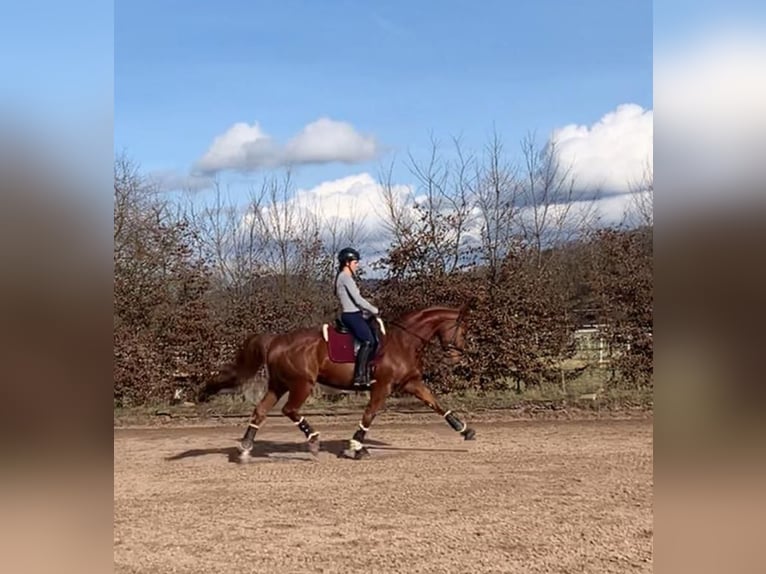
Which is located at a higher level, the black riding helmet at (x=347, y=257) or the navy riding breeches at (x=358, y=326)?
the black riding helmet at (x=347, y=257)

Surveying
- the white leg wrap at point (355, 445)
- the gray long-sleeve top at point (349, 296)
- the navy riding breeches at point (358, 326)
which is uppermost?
the gray long-sleeve top at point (349, 296)

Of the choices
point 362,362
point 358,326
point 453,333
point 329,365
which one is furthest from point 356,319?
point 453,333

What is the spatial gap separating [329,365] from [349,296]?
81 centimetres

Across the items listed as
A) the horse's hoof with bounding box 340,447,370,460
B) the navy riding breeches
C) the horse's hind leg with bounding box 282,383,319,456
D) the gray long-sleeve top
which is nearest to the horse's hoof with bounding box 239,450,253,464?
the horse's hind leg with bounding box 282,383,319,456

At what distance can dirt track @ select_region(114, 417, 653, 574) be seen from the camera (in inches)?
188

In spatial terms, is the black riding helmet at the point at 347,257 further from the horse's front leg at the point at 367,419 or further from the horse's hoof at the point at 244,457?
the horse's hoof at the point at 244,457

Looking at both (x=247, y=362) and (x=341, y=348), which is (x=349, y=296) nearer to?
(x=341, y=348)

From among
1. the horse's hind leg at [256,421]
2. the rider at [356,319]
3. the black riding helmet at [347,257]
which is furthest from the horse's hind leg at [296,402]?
the black riding helmet at [347,257]

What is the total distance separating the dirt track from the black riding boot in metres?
0.90

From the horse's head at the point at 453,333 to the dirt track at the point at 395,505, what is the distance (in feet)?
3.81

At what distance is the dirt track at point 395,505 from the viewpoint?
188 inches

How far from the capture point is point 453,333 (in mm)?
8180

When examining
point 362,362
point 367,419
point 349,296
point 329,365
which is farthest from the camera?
point 367,419
